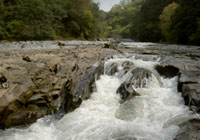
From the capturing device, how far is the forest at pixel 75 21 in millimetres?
20953

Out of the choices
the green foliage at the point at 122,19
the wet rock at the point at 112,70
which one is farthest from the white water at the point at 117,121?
the green foliage at the point at 122,19

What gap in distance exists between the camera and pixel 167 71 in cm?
768

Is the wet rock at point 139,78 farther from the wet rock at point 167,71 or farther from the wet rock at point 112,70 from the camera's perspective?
the wet rock at point 167,71

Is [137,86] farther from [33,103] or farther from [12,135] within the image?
[12,135]

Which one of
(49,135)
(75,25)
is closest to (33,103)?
(49,135)

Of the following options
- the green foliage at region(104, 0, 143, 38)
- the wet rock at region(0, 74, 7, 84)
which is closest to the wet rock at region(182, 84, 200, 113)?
the wet rock at region(0, 74, 7, 84)

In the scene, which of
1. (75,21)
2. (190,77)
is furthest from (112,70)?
(75,21)

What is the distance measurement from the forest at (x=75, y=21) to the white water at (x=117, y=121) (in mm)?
18195

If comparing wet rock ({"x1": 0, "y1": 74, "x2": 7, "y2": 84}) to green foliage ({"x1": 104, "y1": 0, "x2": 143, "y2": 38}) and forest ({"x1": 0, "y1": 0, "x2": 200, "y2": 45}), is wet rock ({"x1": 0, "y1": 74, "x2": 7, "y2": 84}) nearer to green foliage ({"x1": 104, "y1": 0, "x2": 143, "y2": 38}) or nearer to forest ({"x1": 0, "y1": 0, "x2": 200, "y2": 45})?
forest ({"x1": 0, "y1": 0, "x2": 200, "y2": 45})

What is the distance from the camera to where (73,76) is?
6.05m

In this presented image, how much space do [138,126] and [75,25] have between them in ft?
107

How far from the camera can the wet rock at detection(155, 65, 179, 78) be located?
7.33m

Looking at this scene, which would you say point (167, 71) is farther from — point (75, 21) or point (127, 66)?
point (75, 21)

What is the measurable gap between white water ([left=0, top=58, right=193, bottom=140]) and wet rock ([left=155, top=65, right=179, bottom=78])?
176 centimetres
